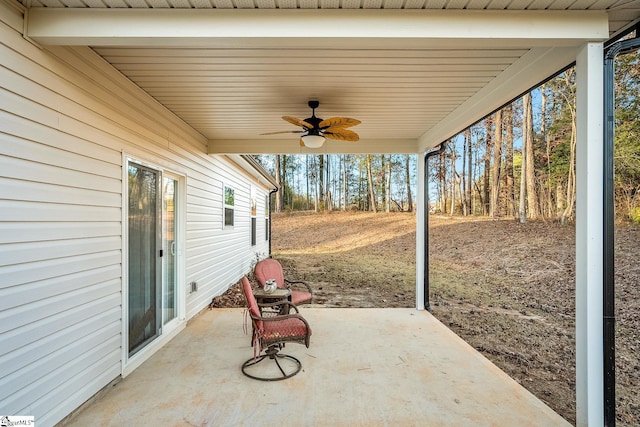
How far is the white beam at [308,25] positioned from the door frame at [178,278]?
4.19 feet

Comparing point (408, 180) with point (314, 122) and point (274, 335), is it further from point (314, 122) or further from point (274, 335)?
point (274, 335)

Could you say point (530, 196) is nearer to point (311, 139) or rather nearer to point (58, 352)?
point (311, 139)

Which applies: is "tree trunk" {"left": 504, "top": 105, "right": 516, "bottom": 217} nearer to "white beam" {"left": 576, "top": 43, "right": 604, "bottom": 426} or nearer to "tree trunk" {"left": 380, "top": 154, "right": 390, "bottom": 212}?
"tree trunk" {"left": 380, "top": 154, "right": 390, "bottom": 212}

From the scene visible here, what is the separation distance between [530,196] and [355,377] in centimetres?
1128

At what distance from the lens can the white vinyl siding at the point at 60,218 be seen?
1.90 metres

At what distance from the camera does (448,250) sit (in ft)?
36.8

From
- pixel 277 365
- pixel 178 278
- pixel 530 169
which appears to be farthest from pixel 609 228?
pixel 530 169

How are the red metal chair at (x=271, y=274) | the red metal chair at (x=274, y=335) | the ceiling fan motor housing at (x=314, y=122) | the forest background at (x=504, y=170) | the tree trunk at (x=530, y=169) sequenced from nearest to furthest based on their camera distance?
the red metal chair at (x=274, y=335)
the ceiling fan motor housing at (x=314, y=122)
the red metal chair at (x=271, y=274)
the forest background at (x=504, y=170)
the tree trunk at (x=530, y=169)

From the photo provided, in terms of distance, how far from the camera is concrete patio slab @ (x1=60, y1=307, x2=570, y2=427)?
95.2 inches

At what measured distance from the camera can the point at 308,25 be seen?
1993mm

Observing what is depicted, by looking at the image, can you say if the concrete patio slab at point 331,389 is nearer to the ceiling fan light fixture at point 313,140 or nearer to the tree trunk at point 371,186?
the ceiling fan light fixture at point 313,140

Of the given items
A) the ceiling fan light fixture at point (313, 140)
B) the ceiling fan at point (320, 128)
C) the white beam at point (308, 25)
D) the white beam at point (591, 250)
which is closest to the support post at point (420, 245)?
the ceiling fan at point (320, 128)

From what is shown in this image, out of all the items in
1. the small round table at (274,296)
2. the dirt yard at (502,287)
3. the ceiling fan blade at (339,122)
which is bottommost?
the dirt yard at (502,287)

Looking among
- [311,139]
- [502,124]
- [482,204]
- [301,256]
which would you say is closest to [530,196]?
[502,124]
